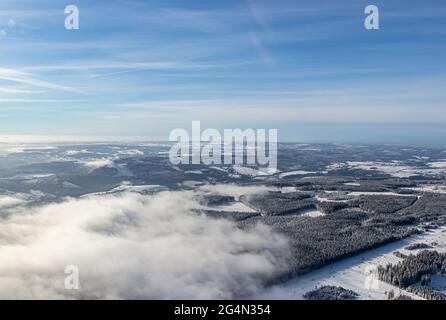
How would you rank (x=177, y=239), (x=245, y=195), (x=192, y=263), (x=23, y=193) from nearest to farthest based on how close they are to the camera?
(x=192, y=263), (x=177, y=239), (x=23, y=193), (x=245, y=195)

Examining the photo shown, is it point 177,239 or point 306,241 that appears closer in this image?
point 177,239

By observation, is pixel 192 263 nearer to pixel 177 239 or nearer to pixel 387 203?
pixel 177 239

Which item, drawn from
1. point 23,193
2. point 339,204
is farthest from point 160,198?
point 339,204
